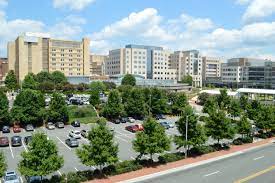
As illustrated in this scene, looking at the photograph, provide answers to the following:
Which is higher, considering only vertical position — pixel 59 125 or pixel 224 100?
pixel 224 100

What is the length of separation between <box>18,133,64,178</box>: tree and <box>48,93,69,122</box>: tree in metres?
36.6

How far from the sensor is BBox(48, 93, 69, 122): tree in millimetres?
67438

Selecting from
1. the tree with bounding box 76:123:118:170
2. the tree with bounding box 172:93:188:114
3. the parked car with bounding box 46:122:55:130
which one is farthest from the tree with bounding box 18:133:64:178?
the tree with bounding box 172:93:188:114

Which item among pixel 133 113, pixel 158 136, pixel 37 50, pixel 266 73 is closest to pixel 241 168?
pixel 158 136

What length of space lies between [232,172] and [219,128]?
12526 millimetres

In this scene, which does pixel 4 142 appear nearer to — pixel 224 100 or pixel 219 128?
pixel 219 128

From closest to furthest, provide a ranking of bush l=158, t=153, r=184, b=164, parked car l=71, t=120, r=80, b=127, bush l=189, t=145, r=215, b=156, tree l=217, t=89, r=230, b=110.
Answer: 1. bush l=158, t=153, r=184, b=164
2. bush l=189, t=145, r=215, b=156
3. parked car l=71, t=120, r=80, b=127
4. tree l=217, t=89, r=230, b=110

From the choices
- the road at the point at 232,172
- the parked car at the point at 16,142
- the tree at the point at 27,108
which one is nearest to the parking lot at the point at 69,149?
the parked car at the point at 16,142

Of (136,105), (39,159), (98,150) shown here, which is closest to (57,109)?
(136,105)

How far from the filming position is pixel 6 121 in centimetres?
6397

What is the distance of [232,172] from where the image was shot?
1470 inches

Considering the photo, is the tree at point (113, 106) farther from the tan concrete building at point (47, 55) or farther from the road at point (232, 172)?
the tan concrete building at point (47, 55)

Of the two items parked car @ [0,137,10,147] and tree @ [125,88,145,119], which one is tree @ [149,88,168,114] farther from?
parked car @ [0,137,10,147]

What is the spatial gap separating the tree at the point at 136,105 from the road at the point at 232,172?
113 feet
